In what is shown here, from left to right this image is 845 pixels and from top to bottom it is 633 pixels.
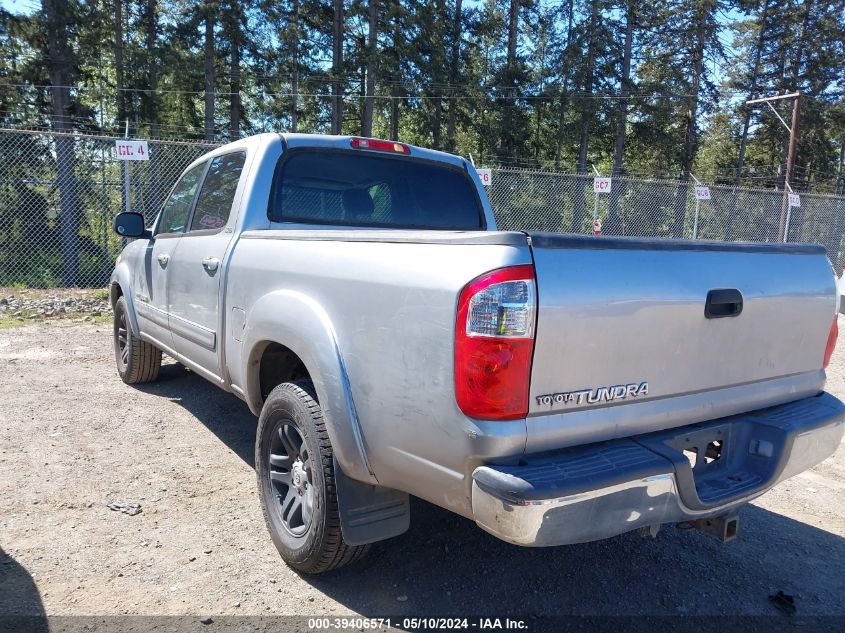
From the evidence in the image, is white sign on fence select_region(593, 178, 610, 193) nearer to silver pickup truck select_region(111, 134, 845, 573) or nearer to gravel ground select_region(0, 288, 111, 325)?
gravel ground select_region(0, 288, 111, 325)

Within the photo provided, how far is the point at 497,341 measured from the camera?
6.28ft

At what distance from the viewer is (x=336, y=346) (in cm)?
244

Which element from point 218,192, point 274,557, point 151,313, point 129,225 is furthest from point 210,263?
point 274,557

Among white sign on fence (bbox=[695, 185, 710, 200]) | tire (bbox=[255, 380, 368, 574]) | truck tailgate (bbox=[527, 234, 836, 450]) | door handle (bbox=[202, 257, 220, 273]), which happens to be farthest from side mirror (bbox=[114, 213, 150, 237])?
white sign on fence (bbox=[695, 185, 710, 200])

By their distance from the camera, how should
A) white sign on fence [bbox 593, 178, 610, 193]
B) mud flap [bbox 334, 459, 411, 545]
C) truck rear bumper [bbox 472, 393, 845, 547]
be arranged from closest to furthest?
truck rear bumper [bbox 472, 393, 845, 547], mud flap [bbox 334, 459, 411, 545], white sign on fence [bbox 593, 178, 610, 193]

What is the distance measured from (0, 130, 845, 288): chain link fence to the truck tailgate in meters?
10.5

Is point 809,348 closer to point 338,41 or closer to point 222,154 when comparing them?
point 222,154

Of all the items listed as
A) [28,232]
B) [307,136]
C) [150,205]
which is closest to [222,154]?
[307,136]

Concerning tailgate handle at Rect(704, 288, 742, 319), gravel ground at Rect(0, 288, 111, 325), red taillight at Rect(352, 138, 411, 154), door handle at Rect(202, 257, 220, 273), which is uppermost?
red taillight at Rect(352, 138, 411, 154)

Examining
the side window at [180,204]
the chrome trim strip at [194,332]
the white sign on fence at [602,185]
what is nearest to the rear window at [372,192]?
the chrome trim strip at [194,332]

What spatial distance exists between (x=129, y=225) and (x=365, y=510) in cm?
336

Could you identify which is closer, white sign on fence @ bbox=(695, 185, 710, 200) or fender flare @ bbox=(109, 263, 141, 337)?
fender flare @ bbox=(109, 263, 141, 337)

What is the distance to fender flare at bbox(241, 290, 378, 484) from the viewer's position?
2359 mm

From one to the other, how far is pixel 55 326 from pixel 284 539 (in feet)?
24.2
